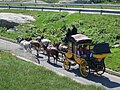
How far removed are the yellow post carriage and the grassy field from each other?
6.83ft

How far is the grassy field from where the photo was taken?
1047 inches

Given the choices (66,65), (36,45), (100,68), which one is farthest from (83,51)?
(36,45)

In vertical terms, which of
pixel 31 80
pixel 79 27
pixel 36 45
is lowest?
pixel 79 27

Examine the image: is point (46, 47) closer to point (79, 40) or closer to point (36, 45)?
point (36, 45)

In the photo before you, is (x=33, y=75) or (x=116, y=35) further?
(x=116, y=35)

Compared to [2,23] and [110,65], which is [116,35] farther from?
[2,23]

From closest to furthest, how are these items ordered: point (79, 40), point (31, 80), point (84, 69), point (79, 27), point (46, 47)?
point (31, 80) < point (84, 69) < point (79, 40) < point (46, 47) < point (79, 27)

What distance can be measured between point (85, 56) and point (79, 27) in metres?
13.7

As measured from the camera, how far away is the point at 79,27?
106 ft

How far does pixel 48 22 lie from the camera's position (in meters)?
39.4

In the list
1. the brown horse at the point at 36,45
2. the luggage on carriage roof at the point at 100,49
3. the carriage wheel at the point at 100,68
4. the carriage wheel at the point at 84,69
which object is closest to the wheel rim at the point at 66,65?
the carriage wheel at the point at 84,69

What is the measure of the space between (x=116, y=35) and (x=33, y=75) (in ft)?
38.2

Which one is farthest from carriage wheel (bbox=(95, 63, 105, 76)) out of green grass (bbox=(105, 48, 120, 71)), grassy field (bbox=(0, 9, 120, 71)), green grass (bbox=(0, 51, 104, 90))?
green grass (bbox=(0, 51, 104, 90))

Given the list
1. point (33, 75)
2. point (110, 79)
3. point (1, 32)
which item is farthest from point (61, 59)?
point (1, 32)
